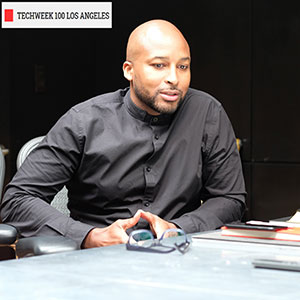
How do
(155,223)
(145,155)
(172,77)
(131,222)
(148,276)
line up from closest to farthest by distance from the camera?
(148,276) < (131,222) < (155,223) < (172,77) < (145,155)

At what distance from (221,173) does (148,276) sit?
119cm

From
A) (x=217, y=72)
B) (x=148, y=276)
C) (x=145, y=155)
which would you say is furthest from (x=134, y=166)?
(x=217, y=72)

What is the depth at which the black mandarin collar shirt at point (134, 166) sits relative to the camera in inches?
92.3

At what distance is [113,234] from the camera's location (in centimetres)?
196

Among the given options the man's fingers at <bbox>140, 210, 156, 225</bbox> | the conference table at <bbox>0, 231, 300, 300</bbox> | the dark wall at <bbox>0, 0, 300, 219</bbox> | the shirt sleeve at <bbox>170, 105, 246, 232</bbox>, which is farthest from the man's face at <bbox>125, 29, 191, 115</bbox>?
the dark wall at <bbox>0, 0, 300, 219</bbox>

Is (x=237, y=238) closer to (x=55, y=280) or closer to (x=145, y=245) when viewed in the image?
(x=145, y=245)

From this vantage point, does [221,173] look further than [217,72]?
No

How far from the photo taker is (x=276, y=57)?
5.55m

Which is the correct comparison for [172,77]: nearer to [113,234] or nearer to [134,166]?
[134,166]

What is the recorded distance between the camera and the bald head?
2.32m

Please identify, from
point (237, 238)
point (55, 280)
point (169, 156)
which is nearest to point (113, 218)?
point (169, 156)

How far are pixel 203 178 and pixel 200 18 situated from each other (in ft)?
11.9

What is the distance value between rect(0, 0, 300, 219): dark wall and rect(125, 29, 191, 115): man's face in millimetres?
3323

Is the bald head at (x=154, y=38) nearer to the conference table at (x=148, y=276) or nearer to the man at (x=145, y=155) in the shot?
the man at (x=145, y=155)
